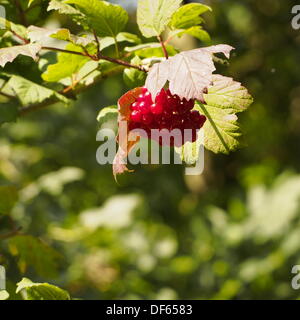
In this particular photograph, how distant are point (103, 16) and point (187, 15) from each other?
18 cm

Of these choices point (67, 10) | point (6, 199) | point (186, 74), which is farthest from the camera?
point (6, 199)

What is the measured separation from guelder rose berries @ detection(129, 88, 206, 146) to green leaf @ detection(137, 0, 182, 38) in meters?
0.17

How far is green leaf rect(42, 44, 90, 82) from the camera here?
1253mm

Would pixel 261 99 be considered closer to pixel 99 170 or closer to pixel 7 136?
pixel 99 170

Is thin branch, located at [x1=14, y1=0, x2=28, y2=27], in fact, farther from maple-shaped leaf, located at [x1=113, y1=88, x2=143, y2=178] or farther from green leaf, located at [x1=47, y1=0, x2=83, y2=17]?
maple-shaped leaf, located at [x1=113, y1=88, x2=143, y2=178]

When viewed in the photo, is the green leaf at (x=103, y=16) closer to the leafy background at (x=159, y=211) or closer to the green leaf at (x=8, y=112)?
the green leaf at (x=8, y=112)

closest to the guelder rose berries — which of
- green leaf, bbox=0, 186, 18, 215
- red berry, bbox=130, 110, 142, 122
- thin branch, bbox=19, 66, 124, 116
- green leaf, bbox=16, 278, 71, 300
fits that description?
red berry, bbox=130, 110, 142, 122

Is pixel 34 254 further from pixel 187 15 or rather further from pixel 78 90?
pixel 187 15

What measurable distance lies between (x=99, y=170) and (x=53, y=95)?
2239 millimetres

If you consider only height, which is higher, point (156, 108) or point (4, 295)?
point (156, 108)

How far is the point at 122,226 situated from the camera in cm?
293

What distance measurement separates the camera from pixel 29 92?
4.23 ft

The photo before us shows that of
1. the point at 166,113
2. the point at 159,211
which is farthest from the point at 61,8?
the point at 159,211

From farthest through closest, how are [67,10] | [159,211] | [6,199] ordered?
[159,211]
[6,199]
[67,10]
